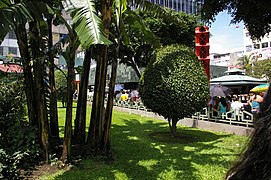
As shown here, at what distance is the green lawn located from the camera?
5695 mm

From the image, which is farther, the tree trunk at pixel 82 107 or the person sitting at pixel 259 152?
the tree trunk at pixel 82 107

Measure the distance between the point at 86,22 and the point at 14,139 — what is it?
3322 millimetres

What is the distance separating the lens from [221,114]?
1149 cm

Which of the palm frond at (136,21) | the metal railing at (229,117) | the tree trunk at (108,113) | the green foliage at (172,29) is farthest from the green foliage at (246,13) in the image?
the green foliage at (172,29)

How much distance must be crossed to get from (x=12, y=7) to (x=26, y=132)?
9.60ft

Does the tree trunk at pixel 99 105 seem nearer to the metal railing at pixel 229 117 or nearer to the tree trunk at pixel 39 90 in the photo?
the tree trunk at pixel 39 90

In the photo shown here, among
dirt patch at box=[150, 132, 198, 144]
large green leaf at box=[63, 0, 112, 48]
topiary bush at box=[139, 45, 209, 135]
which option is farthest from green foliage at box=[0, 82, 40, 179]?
dirt patch at box=[150, 132, 198, 144]

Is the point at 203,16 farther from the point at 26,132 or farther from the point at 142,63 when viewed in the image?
the point at 142,63

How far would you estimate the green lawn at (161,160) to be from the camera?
570 centimetres

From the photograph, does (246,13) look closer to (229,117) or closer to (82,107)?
(82,107)

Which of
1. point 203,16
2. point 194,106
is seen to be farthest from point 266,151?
point 194,106

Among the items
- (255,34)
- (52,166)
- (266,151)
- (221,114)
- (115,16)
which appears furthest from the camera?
(221,114)

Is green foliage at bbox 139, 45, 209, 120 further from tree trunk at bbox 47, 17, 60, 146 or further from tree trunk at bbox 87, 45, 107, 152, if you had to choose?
tree trunk at bbox 47, 17, 60, 146

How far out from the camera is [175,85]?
930cm
